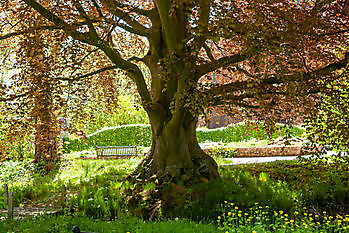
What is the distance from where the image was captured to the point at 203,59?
580 centimetres

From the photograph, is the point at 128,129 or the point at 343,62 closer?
the point at 343,62

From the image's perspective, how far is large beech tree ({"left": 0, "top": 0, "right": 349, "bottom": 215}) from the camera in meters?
5.13

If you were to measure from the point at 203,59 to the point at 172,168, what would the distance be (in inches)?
102

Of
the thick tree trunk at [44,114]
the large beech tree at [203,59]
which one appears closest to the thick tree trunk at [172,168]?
the large beech tree at [203,59]

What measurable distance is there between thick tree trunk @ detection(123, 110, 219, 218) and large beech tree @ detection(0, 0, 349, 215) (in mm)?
23

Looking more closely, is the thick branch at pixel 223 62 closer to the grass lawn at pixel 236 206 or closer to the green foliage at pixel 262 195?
the grass lawn at pixel 236 206

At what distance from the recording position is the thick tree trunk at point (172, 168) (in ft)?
A: 21.0

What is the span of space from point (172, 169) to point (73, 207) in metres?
2.20

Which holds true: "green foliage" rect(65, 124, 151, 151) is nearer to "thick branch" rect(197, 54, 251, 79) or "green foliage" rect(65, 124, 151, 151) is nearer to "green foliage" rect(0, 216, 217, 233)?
"thick branch" rect(197, 54, 251, 79)

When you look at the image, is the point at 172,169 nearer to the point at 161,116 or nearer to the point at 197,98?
the point at 161,116

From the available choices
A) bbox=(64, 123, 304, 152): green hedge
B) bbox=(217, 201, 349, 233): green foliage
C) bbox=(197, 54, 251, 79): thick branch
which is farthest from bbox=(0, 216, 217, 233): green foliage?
bbox=(64, 123, 304, 152): green hedge

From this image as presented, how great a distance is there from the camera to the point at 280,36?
5.09 meters

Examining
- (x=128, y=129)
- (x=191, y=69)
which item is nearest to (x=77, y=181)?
(x=191, y=69)

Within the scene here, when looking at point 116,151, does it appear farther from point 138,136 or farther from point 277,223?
point 277,223
